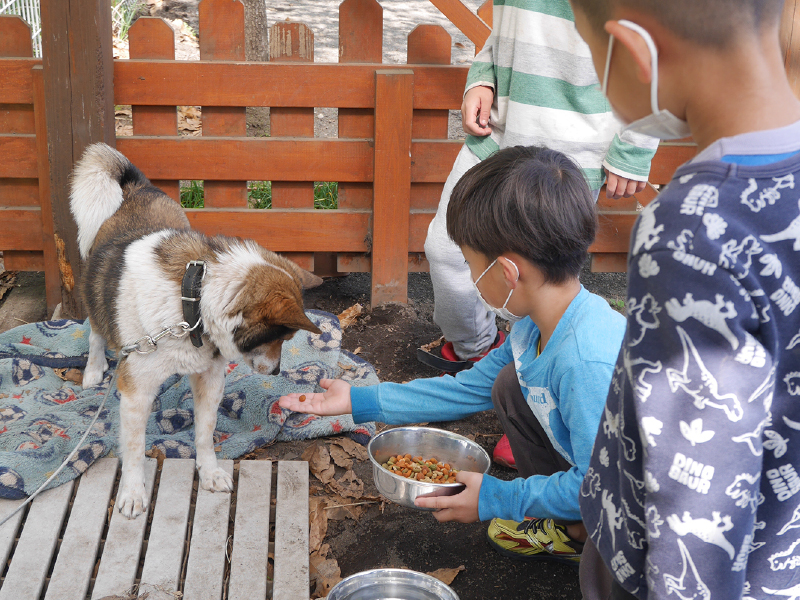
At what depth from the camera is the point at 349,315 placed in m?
4.35

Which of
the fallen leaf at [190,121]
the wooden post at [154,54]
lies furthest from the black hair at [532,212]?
the fallen leaf at [190,121]

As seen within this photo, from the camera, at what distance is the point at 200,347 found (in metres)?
2.56

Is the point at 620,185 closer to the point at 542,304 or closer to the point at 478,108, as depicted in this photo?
the point at 478,108

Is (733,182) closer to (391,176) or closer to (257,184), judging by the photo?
(391,176)

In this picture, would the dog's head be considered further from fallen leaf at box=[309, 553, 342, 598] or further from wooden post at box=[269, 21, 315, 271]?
wooden post at box=[269, 21, 315, 271]

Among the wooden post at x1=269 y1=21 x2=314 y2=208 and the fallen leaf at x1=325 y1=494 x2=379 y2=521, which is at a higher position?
the wooden post at x1=269 y1=21 x2=314 y2=208

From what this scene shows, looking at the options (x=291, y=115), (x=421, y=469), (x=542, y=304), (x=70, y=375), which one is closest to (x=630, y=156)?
(x=542, y=304)

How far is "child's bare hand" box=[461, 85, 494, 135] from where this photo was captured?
307cm

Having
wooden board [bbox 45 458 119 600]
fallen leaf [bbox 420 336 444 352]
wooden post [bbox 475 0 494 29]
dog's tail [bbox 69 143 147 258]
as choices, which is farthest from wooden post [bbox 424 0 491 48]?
wooden board [bbox 45 458 119 600]

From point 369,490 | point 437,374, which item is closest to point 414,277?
point 437,374

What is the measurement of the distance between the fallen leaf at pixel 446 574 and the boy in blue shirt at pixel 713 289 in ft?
5.15

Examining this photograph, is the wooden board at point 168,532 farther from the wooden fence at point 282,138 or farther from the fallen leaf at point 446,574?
the wooden fence at point 282,138

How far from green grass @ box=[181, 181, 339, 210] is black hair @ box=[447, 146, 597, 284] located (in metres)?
3.08

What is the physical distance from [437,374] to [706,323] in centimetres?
300
